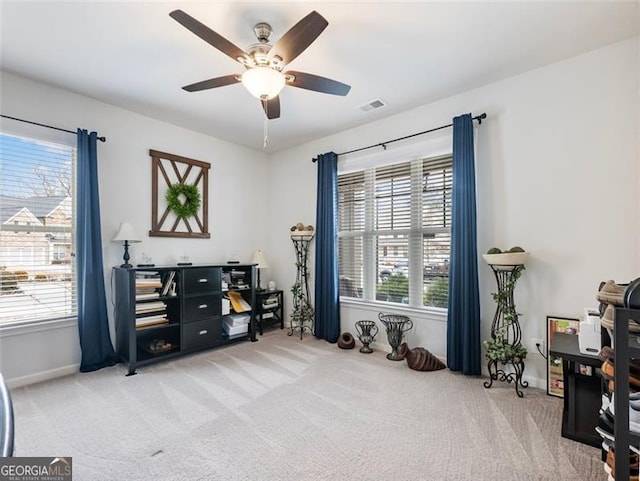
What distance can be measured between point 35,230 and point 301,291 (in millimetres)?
2988

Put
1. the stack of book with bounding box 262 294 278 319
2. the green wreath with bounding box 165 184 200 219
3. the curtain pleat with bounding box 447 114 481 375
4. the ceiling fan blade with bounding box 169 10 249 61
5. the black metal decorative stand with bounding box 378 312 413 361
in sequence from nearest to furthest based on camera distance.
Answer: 1. the ceiling fan blade with bounding box 169 10 249 61
2. the curtain pleat with bounding box 447 114 481 375
3. the black metal decorative stand with bounding box 378 312 413 361
4. the green wreath with bounding box 165 184 200 219
5. the stack of book with bounding box 262 294 278 319

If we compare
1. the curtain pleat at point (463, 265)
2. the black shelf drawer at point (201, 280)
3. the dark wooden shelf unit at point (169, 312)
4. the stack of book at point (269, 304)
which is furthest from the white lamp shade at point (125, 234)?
the curtain pleat at point (463, 265)

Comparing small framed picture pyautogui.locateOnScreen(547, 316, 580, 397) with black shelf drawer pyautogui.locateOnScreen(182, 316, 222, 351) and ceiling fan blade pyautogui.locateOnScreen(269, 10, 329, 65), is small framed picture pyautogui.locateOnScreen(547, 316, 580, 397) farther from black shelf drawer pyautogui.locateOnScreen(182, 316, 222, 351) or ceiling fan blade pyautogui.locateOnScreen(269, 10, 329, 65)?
black shelf drawer pyautogui.locateOnScreen(182, 316, 222, 351)

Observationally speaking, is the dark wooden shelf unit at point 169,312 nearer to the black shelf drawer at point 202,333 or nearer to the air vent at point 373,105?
the black shelf drawer at point 202,333

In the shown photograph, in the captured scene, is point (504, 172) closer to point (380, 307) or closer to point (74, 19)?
point (380, 307)

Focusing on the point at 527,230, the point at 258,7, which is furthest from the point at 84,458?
the point at 527,230

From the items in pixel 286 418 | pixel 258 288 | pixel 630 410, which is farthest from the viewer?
pixel 258 288

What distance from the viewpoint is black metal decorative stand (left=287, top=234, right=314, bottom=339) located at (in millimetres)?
4314

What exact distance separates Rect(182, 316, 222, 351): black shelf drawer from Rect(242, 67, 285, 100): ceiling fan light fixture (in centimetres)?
264

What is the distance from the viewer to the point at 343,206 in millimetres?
4141

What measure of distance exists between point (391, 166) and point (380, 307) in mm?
1709

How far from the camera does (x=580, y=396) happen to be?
1991 millimetres

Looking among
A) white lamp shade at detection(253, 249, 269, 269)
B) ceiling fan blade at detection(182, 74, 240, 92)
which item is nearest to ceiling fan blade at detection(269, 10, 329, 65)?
ceiling fan blade at detection(182, 74, 240, 92)

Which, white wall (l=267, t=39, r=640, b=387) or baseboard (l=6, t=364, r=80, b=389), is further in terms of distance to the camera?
baseboard (l=6, t=364, r=80, b=389)
